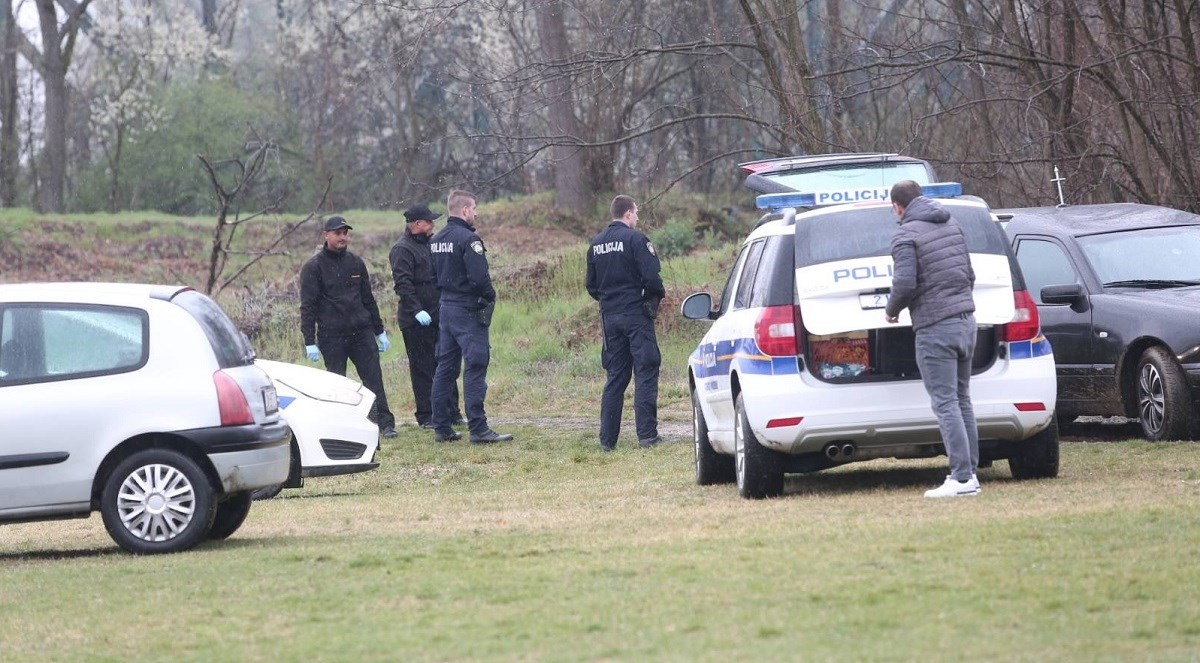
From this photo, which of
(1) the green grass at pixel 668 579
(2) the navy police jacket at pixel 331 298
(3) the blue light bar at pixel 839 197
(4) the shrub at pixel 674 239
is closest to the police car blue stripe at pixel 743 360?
(1) the green grass at pixel 668 579

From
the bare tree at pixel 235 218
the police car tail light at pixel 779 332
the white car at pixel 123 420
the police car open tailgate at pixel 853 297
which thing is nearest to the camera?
the white car at pixel 123 420

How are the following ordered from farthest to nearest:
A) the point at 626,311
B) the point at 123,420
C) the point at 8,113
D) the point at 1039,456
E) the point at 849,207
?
1. the point at 8,113
2. the point at 626,311
3. the point at 1039,456
4. the point at 849,207
5. the point at 123,420

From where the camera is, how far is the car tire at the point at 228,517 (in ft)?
32.0

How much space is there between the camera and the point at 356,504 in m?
11.4

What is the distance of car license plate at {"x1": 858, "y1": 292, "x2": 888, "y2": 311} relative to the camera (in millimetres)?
9383

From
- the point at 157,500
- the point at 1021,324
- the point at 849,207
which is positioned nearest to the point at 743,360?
the point at 849,207

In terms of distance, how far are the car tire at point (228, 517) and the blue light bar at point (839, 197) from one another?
3.48m

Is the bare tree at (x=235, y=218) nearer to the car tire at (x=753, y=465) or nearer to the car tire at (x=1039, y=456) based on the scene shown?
the car tire at (x=753, y=465)

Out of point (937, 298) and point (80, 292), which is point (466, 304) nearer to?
point (80, 292)

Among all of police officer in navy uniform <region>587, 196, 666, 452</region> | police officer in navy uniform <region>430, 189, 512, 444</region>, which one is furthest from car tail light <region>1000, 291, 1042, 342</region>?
police officer in navy uniform <region>430, 189, 512, 444</region>

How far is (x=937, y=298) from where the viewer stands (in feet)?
29.8

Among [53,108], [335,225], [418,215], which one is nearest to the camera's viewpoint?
[335,225]

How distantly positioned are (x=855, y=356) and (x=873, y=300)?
35 centimetres

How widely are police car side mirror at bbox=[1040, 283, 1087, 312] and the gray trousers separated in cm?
367
